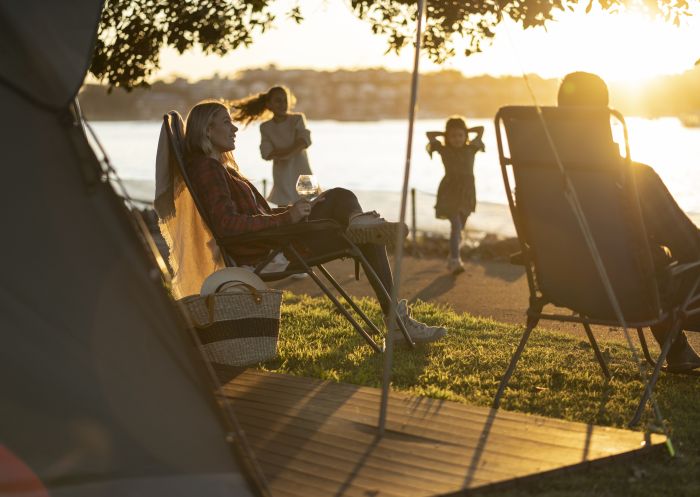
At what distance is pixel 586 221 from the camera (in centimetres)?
468

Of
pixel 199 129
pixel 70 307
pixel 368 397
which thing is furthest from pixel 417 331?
pixel 70 307

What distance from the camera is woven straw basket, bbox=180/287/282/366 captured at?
A: 5.56 metres

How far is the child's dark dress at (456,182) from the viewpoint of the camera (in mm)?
10578

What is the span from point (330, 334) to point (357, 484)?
332 cm

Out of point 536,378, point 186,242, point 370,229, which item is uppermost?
point 370,229

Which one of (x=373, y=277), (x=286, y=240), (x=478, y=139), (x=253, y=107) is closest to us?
(x=286, y=240)

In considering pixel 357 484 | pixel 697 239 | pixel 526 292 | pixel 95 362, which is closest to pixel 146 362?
pixel 95 362

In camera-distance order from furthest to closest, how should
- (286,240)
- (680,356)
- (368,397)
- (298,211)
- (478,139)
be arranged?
1. (478,139)
2. (286,240)
3. (298,211)
4. (680,356)
5. (368,397)

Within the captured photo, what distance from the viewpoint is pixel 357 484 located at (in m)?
3.58

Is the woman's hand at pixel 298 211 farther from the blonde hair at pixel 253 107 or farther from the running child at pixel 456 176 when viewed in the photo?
the running child at pixel 456 176

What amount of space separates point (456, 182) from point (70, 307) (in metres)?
7.71

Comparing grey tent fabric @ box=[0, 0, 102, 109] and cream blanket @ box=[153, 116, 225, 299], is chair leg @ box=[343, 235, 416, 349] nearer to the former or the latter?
cream blanket @ box=[153, 116, 225, 299]

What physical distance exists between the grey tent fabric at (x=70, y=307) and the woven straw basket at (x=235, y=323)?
2277mm

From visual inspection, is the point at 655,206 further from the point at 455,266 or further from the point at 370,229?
the point at 455,266
